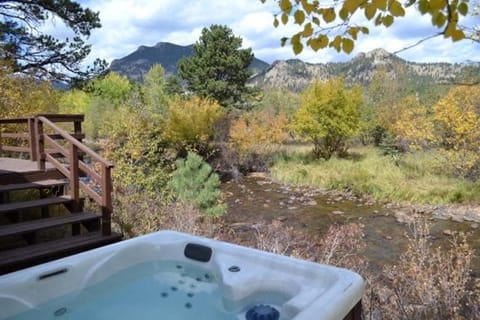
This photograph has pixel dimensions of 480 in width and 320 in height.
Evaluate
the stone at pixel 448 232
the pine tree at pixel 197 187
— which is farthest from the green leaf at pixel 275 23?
the stone at pixel 448 232

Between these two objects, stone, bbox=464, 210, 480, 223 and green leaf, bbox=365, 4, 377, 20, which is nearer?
green leaf, bbox=365, 4, 377, 20

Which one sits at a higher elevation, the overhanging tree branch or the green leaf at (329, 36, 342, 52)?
the overhanging tree branch

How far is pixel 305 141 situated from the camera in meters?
15.4

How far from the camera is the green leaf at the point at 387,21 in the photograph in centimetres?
106

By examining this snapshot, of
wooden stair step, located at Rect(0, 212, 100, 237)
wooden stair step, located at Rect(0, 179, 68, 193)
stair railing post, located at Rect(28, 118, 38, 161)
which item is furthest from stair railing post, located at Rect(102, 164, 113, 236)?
stair railing post, located at Rect(28, 118, 38, 161)

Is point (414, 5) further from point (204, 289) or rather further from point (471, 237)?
point (471, 237)

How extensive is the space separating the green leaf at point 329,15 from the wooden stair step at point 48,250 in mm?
3019

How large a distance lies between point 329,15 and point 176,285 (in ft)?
8.80

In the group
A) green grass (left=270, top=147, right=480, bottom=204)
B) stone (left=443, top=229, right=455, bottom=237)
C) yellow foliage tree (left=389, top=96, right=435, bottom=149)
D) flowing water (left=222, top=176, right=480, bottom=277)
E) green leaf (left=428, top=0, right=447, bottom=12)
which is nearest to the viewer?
green leaf (left=428, top=0, right=447, bottom=12)

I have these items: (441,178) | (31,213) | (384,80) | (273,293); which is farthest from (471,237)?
(384,80)

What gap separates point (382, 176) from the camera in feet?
36.9

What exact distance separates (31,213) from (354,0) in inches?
173

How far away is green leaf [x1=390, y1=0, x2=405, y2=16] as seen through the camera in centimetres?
101

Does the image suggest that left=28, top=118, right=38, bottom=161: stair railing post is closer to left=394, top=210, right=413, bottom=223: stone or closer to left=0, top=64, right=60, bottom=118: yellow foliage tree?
left=0, top=64, right=60, bottom=118: yellow foliage tree
